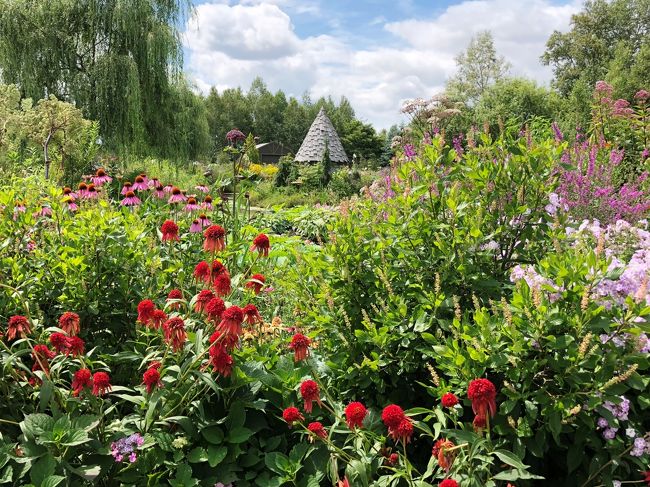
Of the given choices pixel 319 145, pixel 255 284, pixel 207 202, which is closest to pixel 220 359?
pixel 255 284

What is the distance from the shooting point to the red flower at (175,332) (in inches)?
57.9

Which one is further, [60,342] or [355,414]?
[60,342]

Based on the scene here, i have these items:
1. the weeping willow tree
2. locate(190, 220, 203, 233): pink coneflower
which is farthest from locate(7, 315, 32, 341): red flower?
the weeping willow tree

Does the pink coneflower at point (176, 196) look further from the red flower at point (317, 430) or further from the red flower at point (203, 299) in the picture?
the red flower at point (317, 430)

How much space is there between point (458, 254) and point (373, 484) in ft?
2.64

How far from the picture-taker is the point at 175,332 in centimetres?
150

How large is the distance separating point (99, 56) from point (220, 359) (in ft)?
46.2

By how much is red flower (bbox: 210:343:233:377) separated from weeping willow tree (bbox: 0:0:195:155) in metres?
13.0

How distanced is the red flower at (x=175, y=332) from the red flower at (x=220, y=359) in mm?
104

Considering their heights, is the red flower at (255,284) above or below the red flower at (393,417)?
above

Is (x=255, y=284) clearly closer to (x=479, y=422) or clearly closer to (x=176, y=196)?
(x=479, y=422)

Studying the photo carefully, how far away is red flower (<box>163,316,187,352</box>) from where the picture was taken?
1.47 meters

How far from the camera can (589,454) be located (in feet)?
5.46

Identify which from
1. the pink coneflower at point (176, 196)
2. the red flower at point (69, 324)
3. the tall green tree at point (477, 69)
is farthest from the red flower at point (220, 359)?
the tall green tree at point (477, 69)
